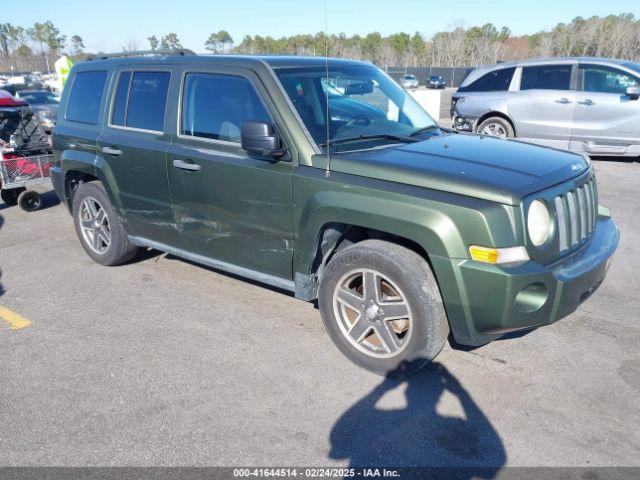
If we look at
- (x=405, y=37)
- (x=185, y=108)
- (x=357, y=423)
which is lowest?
(x=357, y=423)

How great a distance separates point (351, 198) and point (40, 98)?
768 inches

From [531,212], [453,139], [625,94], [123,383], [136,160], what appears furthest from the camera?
[625,94]

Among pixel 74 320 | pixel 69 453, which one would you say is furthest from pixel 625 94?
pixel 69 453

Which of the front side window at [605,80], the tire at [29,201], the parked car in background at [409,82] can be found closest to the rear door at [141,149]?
the tire at [29,201]

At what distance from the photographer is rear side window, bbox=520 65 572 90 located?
1007 cm

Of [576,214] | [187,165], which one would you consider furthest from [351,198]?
[187,165]

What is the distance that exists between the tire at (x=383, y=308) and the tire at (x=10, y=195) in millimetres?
6832

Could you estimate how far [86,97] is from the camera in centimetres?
536

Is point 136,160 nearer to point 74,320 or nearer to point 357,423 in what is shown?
point 74,320

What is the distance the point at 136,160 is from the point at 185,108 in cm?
70

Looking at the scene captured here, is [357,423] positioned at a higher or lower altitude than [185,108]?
lower

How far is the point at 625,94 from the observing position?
9508 millimetres

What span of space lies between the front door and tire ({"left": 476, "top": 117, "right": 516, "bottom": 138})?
764 cm

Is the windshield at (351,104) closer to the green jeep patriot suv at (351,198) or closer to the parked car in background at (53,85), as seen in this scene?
the green jeep patriot suv at (351,198)
